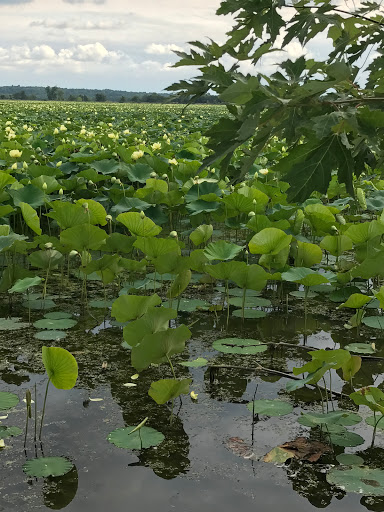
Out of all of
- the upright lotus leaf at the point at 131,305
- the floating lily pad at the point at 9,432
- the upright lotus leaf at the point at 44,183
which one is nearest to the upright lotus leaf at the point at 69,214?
the upright lotus leaf at the point at 44,183

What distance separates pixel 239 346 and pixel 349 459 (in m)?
0.75

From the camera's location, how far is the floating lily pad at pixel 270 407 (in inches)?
66.3

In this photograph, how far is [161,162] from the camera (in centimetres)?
445

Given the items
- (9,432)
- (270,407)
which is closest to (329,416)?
(270,407)

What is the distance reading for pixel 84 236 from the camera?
262 cm

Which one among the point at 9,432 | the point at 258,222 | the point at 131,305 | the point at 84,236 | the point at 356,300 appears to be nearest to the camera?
the point at 9,432

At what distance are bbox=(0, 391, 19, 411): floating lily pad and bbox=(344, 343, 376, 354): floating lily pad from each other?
45.1 inches

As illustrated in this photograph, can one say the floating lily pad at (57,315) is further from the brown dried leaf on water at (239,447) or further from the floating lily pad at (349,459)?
the floating lily pad at (349,459)

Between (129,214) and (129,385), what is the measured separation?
3.24 ft

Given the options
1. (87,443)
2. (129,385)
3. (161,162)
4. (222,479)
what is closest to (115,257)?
(129,385)

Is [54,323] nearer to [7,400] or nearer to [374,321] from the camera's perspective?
[7,400]

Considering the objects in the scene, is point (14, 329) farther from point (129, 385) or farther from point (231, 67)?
point (231, 67)

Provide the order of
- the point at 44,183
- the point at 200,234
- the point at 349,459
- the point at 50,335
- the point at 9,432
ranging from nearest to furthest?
the point at 349,459 → the point at 9,432 → the point at 50,335 → the point at 200,234 → the point at 44,183

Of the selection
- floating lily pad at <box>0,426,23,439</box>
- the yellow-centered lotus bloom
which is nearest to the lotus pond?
floating lily pad at <box>0,426,23,439</box>
